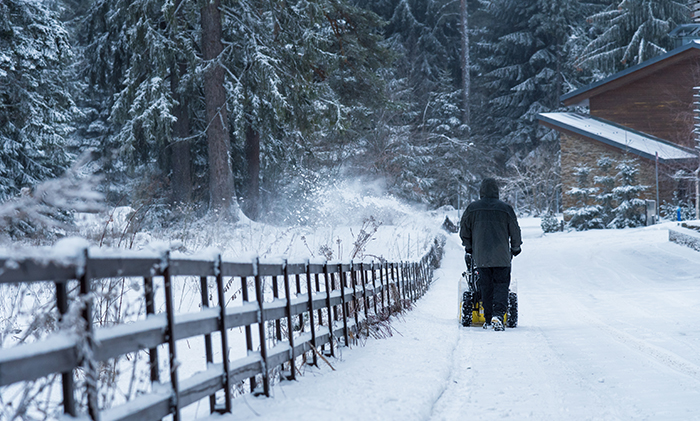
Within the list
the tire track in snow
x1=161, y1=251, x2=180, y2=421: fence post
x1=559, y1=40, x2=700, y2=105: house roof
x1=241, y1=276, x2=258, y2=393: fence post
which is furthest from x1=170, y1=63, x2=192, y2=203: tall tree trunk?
x1=559, y1=40, x2=700, y2=105: house roof

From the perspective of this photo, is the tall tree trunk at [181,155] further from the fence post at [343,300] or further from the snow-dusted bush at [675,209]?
the snow-dusted bush at [675,209]

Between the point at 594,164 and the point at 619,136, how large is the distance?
173 centimetres

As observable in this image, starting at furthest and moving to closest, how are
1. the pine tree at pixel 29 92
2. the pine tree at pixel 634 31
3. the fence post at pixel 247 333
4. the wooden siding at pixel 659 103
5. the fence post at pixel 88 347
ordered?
the pine tree at pixel 634 31
the wooden siding at pixel 659 103
the pine tree at pixel 29 92
the fence post at pixel 247 333
the fence post at pixel 88 347

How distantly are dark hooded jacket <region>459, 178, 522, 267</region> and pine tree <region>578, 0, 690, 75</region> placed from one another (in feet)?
110

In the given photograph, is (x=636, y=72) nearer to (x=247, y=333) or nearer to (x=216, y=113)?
(x=216, y=113)

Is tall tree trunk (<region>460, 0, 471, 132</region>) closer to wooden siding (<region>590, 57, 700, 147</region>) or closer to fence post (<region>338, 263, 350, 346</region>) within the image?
wooden siding (<region>590, 57, 700, 147</region>)

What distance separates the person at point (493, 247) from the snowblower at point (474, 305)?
0.76ft

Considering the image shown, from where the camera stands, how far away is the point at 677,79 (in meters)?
29.9

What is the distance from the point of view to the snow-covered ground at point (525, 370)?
3846 mm

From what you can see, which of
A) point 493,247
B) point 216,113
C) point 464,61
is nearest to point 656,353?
point 493,247

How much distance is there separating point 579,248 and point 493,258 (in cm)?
1516

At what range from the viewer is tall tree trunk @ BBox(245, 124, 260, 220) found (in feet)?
65.7

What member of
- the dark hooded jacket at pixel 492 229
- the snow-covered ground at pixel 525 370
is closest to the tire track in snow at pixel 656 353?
the snow-covered ground at pixel 525 370

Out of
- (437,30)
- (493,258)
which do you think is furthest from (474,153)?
(493,258)
